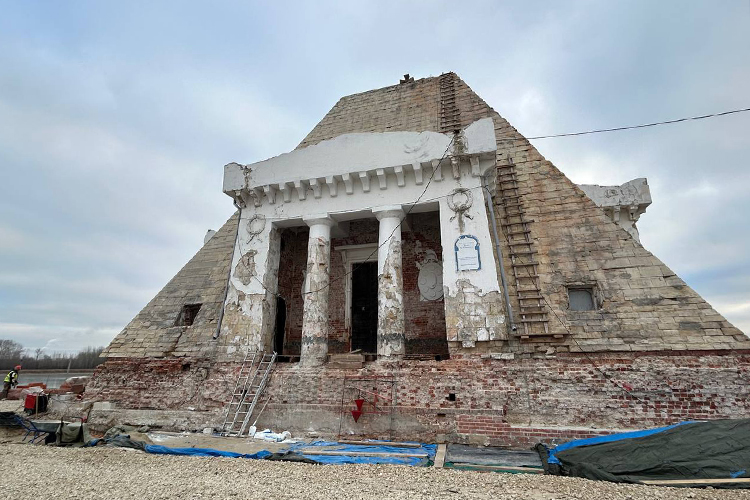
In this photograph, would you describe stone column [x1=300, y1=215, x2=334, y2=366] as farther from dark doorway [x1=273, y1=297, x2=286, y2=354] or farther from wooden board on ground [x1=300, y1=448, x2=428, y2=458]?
wooden board on ground [x1=300, y1=448, x2=428, y2=458]

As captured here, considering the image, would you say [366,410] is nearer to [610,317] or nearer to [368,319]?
[368,319]

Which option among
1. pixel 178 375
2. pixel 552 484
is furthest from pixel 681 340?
pixel 178 375

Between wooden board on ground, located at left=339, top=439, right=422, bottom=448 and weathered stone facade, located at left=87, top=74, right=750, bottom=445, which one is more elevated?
weathered stone facade, located at left=87, top=74, right=750, bottom=445

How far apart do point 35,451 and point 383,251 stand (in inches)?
328

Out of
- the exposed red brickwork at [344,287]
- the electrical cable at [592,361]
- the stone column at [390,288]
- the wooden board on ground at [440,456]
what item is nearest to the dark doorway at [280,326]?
the exposed red brickwork at [344,287]

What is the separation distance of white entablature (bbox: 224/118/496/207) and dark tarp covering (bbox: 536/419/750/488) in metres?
6.35

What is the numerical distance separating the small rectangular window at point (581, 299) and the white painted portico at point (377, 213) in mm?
1612

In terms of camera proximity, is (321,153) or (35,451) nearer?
(35,451)

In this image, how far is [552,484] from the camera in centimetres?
502

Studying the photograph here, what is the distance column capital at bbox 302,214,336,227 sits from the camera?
1079cm

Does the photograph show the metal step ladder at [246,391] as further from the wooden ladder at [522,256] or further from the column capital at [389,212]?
the wooden ladder at [522,256]

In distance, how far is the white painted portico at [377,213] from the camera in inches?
356

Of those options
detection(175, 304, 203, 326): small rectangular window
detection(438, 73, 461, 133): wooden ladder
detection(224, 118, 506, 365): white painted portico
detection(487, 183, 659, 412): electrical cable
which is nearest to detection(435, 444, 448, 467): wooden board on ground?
detection(224, 118, 506, 365): white painted portico

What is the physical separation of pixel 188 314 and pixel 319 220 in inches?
205
